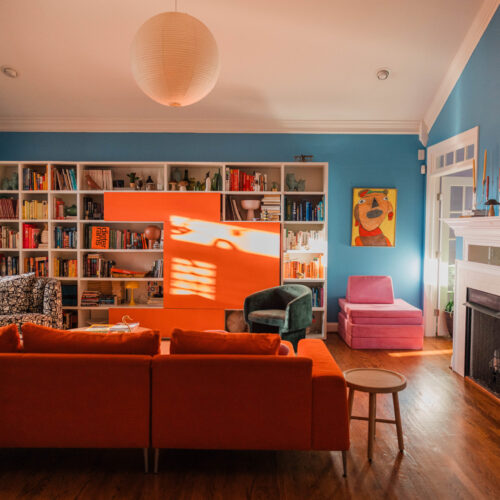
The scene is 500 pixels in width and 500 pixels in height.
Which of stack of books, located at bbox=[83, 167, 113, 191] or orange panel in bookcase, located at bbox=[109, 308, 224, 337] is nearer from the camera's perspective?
orange panel in bookcase, located at bbox=[109, 308, 224, 337]

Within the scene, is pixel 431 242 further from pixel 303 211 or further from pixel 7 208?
pixel 7 208

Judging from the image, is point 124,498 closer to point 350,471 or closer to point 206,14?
point 350,471

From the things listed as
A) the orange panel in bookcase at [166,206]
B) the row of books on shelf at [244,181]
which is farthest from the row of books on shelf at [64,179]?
the row of books on shelf at [244,181]

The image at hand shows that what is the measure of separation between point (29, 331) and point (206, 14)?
3.26 m

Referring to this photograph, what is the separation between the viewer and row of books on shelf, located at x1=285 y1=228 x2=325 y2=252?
5.71m

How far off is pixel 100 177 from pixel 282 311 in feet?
9.47

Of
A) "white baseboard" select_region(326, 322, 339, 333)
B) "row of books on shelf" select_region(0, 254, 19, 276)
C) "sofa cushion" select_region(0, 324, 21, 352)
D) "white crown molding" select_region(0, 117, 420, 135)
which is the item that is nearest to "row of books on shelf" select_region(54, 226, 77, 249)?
"row of books on shelf" select_region(0, 254, 19, 276)

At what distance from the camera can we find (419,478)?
2498mm

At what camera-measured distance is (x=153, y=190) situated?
18.6ft

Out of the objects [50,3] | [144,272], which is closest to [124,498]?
[144,272]

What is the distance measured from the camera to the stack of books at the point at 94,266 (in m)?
5.68

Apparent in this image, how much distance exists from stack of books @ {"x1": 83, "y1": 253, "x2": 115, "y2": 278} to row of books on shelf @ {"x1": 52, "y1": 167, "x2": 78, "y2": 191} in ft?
2.90

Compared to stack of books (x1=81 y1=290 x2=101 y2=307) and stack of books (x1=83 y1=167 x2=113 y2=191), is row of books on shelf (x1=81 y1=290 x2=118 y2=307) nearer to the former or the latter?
stack of books (x1=81 y1=290 x2=101 y2=307)

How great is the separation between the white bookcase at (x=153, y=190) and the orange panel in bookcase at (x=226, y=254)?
214 millimetres
